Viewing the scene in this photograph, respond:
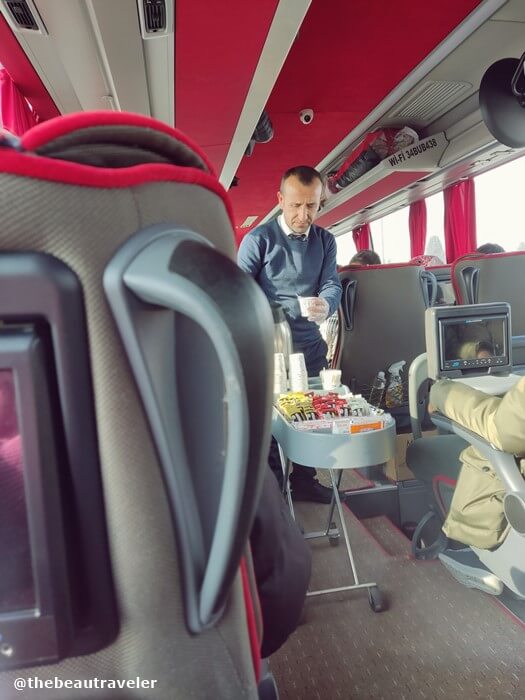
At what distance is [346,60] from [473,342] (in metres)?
3.81

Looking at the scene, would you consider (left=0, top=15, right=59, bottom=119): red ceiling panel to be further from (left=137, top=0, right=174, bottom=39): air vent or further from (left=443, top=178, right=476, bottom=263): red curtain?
(left=443, top=178, right=476, bottom=263): red curtain

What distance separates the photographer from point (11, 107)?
14.2 ft

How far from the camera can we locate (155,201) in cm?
38

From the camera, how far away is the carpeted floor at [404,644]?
1557mm

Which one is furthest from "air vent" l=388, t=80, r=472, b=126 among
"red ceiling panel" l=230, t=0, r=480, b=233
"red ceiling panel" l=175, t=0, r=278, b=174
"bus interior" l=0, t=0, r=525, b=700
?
"red ceiling panel" l=175, t=0, r=278, b=174

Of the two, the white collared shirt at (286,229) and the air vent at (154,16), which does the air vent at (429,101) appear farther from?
the white collared shirt at (286,229)

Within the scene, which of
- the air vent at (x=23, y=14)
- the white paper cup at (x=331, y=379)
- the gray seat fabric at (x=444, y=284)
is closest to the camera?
the white paper cup at (x=331, y=379)

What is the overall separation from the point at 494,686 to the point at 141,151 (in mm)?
1884

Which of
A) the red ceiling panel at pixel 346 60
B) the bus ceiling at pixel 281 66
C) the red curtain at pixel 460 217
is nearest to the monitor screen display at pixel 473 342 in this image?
the bus ceiling at pixel 281 66

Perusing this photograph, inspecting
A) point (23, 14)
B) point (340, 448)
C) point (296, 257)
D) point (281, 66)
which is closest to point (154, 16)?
point (23, 14)

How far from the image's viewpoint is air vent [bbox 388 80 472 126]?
18.4ft

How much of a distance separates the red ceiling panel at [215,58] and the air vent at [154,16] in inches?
4.1

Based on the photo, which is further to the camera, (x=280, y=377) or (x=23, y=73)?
(x=23, y=73)

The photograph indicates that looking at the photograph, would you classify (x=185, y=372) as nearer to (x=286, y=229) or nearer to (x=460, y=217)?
(x=286, y=229)
